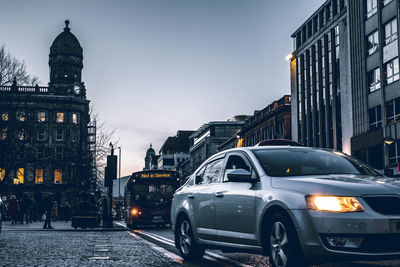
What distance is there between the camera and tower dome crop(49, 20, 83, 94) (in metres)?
104

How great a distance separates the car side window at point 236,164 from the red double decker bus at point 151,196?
1923cm

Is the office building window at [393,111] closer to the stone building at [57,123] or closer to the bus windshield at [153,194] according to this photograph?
the bus windshield at [153,194]

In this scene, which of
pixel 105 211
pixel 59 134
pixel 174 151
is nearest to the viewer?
pixel 105 211

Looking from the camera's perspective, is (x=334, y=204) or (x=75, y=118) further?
(x=75, y=118)

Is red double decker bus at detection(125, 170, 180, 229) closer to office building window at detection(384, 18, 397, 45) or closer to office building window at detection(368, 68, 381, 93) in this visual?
office building window at detection(368, 68, 381, 93)

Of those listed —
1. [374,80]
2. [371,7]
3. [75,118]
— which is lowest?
[374,80]

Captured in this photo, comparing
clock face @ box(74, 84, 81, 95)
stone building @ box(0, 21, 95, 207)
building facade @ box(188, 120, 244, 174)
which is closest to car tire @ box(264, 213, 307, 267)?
stone building @ box(0, 21, 95, 207)

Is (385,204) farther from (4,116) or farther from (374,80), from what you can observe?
(374,80)

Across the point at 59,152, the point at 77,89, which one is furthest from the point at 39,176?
the point at 77,89

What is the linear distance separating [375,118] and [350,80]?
469 cm

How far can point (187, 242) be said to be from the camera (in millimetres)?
8578

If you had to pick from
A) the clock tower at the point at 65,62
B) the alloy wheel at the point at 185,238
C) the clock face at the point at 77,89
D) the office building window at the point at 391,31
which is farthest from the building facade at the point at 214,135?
the alloy wheel at the point at 185,238

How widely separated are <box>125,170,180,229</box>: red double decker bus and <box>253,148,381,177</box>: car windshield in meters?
19.8

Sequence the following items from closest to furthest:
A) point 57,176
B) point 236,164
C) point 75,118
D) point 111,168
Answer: point 236,164, point 111,168, point 57,176, point 75,118
